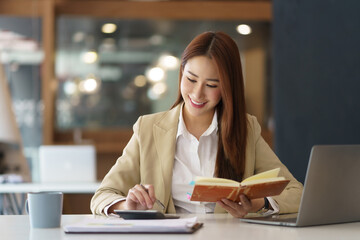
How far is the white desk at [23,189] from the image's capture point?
3865 mm

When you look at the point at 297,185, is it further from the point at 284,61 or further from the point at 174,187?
the point at 284,61

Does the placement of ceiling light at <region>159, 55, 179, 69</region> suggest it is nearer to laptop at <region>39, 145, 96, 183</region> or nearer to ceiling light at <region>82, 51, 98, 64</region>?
→ ceiling light at <region>82, 51, 98, 64</region>

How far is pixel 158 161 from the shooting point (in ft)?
7.22

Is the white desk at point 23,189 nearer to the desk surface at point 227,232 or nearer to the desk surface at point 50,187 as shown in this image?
the desk surface at point 50,187

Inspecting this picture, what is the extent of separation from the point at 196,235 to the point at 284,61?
116 inches

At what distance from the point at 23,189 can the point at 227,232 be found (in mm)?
2592

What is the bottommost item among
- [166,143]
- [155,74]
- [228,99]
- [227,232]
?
[227,232]

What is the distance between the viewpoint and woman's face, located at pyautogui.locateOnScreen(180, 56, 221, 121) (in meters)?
2.16

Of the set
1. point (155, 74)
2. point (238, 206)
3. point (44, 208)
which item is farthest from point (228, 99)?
point (155, 74)

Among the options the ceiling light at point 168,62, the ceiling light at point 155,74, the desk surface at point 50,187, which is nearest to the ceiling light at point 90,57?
the ceiling light at point 155,74

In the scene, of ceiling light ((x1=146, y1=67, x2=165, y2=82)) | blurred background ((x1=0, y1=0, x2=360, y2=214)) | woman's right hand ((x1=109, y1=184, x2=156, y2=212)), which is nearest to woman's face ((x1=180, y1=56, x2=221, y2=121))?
woman's right hand ((x1=109, y1=184, x2=156, y2=212))

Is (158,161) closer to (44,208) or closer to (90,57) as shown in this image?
(44,208)

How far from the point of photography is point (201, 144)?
2258 millimetres

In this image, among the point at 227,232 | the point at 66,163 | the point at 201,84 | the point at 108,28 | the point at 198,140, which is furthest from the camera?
the point at 108,28
